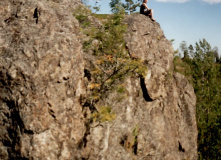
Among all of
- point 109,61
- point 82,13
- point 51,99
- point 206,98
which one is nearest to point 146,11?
point 82,13

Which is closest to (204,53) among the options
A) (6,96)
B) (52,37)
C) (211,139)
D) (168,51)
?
(211,139)

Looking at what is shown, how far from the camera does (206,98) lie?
1505 inches

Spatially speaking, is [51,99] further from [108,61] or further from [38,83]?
[108,61]

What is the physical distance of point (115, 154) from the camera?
46.8 feet

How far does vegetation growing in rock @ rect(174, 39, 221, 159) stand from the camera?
118 ft

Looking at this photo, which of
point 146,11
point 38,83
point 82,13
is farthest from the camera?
point 146,11

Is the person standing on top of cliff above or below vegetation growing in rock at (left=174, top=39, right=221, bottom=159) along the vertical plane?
above

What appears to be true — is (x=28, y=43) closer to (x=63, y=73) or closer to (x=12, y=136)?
(x=63, y=73)

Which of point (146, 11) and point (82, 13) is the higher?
point (146, 11)

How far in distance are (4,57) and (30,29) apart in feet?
7.17

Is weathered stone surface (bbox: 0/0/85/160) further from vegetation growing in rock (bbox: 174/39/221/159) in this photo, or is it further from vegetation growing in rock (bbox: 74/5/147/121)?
vegetation growing in rock (bbox: 174/39/221/159)

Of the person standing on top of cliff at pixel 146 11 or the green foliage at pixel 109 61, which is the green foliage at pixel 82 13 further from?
the person standing on top of cliff at pixel 146 11

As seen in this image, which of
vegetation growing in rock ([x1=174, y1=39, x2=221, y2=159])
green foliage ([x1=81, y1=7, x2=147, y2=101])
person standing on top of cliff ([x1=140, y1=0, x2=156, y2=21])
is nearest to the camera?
green foliage ([x1=81, y1=7, x2=147, y2=101])

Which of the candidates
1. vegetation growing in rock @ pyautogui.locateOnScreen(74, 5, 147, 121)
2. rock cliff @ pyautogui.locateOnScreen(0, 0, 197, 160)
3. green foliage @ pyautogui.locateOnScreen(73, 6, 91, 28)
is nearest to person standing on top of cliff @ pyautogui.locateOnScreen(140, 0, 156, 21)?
rock cliff @ pyautogui.locateOnScreen(0, 0, 197, 160)
